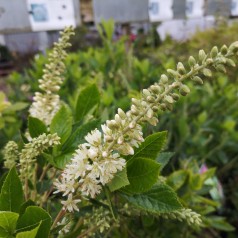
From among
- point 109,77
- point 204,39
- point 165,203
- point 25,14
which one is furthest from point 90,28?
point 165,203

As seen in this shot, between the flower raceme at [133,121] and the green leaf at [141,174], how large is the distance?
0.07m

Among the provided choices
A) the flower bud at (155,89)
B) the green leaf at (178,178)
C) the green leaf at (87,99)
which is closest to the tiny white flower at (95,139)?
the flower bud at (155,89)

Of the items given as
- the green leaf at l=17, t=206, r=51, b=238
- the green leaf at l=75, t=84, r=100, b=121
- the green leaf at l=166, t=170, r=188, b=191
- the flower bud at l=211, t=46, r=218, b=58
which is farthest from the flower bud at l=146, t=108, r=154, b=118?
the green leaf at l=166, t=170, r=188, b=191

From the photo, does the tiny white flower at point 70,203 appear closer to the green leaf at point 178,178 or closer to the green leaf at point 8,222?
the green leaf at point 8,222

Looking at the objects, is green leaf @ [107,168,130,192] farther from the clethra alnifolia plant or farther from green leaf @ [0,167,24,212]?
green leaf @ [0,167,24,212]

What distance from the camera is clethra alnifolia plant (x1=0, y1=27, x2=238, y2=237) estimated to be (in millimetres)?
501

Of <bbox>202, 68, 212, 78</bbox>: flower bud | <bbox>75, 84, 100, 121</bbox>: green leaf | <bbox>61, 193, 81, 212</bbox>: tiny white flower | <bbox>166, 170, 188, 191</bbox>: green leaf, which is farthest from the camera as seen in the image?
<bbox>166, 170, 188, 191</bbox>: green leaf

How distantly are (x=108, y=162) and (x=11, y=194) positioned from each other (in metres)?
0.17

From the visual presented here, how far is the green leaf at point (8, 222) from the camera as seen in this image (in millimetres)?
535

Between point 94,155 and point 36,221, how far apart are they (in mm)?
146

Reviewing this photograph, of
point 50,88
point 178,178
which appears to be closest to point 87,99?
point 50,88

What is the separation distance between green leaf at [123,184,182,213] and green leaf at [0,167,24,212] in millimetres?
173

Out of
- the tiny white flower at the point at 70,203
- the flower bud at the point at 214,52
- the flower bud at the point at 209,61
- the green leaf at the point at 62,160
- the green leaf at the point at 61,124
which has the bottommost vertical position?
the tiny white flower at the point at 70,203

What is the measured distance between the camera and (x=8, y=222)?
0.55 meters
